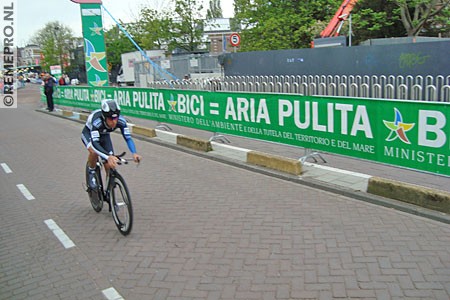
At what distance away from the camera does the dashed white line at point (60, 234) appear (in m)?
5.23

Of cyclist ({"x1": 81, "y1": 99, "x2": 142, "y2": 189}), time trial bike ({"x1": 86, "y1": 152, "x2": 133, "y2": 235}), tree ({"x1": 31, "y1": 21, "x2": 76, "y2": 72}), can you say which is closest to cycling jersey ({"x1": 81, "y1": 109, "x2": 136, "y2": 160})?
cyclist ({"x1": 81, "y1": 99, "x2": 142, "y2": 189})

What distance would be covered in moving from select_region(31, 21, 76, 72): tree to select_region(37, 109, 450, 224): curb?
63215 millimetres

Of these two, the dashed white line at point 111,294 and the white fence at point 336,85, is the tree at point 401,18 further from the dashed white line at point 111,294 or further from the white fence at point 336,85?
the dashed white line at point 111,294

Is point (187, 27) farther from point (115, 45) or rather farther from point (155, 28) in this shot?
point (115, 45)

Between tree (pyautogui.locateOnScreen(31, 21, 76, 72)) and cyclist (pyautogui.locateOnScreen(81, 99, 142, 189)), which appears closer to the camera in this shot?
cyclist (pyautogui.locateOnScreen(81, 99, 142, 189))

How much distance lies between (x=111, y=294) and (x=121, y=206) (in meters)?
1.50

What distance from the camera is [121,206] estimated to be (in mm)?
5316

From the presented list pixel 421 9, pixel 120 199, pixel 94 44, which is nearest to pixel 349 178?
pixel 120 199

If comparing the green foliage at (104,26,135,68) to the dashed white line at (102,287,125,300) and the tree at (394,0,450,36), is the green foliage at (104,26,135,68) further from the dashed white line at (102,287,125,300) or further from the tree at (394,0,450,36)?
the dashed white line at (102,287,125,300)

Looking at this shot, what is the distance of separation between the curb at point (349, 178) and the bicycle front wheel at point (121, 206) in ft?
11.3

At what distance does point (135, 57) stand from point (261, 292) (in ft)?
136

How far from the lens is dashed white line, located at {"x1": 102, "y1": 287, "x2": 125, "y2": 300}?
391 cm

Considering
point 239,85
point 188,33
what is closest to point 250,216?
point 239,85

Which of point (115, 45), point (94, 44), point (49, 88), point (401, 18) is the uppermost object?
point (115, 45)
